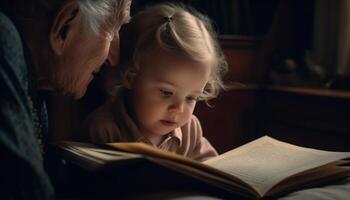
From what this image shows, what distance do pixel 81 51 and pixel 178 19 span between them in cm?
34

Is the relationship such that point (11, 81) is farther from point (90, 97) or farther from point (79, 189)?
point (90, 97)

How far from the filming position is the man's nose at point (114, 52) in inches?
46.9

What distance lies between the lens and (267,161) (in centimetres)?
105

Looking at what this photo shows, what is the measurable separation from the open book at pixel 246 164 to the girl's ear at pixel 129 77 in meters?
0.33

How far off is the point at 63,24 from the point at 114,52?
0.28m

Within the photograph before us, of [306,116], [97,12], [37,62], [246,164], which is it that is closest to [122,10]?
[97,12]

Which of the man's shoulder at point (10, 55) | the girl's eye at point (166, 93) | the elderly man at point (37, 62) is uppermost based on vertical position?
the man's shoulder at point (10, 55)

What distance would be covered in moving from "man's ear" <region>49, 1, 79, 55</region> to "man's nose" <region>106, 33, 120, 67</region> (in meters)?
0.21

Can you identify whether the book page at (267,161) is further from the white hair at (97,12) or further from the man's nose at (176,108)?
the white hair at (97,12)

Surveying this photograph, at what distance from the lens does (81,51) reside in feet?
3.41

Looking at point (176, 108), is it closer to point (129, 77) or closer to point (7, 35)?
point (129, 77)

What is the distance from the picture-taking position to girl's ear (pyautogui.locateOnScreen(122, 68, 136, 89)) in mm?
1279

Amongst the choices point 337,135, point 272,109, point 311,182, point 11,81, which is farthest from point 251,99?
point 11,81

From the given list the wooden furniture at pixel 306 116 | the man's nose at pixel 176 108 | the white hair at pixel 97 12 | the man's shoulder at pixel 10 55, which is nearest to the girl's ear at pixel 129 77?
the man's nose at pixel 176 108
